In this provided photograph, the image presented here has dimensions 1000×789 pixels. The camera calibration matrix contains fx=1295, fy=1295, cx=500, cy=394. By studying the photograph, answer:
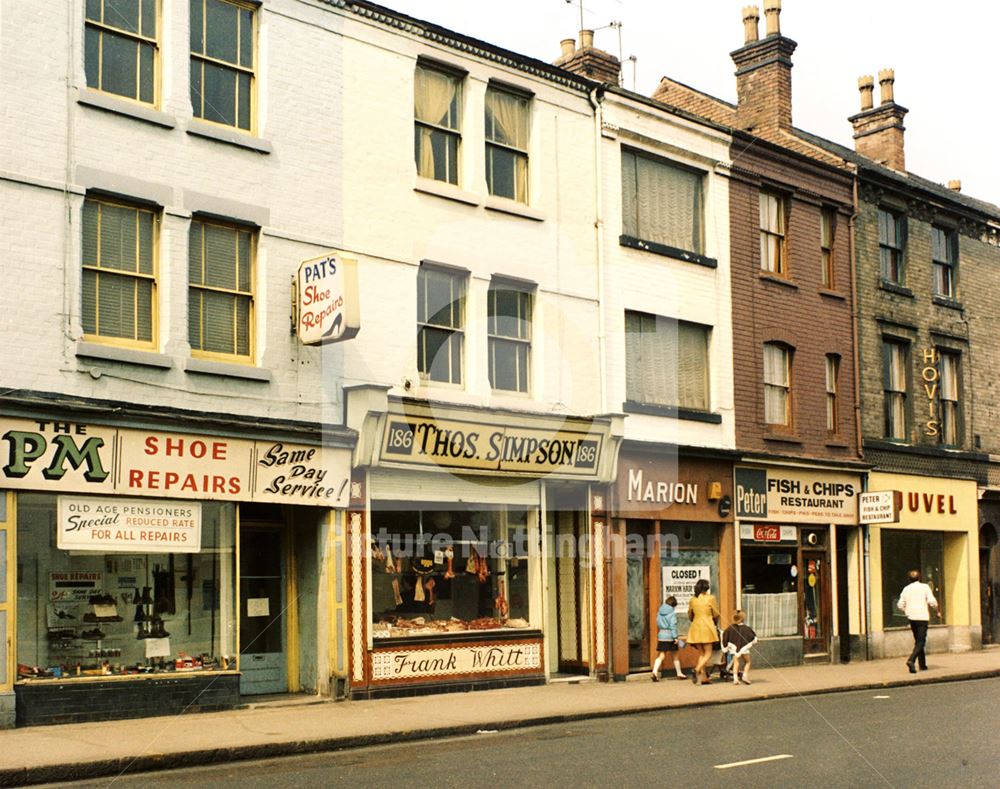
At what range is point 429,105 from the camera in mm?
20562

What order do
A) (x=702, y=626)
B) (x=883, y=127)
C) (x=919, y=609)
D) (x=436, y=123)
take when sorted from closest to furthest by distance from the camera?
(x=436, y=123), (x=702, y=626), (x=919, y=609), (x=883, y=127)

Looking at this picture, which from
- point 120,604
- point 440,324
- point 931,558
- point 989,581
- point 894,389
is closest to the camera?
point 120,604

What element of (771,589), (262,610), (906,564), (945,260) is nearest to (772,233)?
(945,260)

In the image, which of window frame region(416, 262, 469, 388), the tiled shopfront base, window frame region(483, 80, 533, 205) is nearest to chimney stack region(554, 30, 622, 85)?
window frame region(483, 80, 533, 205)

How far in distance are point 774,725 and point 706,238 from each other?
471 inches

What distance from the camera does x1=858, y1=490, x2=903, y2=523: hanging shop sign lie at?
27234 millimetres

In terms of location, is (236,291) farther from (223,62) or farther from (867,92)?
(867,92)

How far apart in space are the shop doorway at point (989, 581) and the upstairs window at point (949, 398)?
275 centimetres

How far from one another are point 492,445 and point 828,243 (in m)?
11.6

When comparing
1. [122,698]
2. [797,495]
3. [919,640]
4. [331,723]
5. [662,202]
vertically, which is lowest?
[919,640]

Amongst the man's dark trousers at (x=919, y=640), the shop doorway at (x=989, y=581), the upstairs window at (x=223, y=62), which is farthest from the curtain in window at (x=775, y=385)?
the upstairs window at (x=223, y=62)

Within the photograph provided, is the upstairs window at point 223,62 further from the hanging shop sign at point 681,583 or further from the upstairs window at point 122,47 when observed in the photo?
the hanging shop sign at point 681,583

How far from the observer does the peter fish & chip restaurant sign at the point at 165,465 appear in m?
15.3

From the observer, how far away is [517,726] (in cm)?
1653
